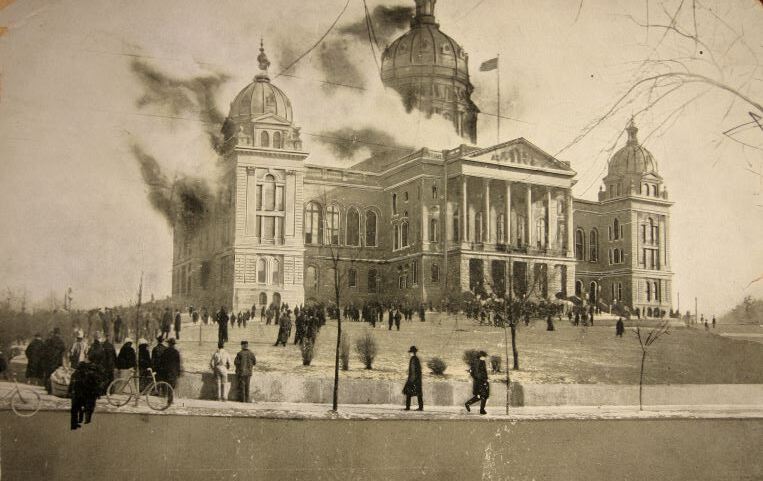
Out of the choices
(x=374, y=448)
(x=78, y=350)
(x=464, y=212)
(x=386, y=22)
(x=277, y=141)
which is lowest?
(x=374, y=448)

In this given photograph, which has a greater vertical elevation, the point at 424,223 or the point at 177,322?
the point at 424,223

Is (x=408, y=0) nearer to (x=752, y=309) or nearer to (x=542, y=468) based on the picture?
(x=542, y=468)

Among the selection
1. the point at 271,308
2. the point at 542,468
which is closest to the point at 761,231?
the point at 542,468

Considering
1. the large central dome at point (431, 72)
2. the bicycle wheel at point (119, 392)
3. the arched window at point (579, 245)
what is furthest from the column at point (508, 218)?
the bicycle wheel at point (119, 392)

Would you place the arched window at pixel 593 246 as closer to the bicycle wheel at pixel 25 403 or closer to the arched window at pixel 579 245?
the arched window at pixel 579 245

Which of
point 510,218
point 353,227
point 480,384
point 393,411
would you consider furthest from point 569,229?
point 393,411

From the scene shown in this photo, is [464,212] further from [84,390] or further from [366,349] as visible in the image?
[84,390]

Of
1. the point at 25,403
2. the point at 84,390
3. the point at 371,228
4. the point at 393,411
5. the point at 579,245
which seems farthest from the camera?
the point at 579,245

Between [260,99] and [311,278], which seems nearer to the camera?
[260,99]
